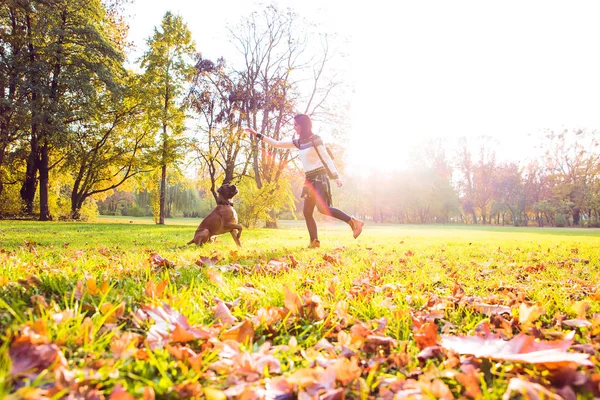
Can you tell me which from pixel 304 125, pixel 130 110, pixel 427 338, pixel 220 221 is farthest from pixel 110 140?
pixel 427 338

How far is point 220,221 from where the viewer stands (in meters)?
5.99

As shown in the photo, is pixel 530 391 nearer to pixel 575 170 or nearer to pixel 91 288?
pixel 91 288

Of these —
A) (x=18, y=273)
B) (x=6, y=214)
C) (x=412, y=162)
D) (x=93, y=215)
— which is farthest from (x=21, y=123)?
(x=412, y=162)

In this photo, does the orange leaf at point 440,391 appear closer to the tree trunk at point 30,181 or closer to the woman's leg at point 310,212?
the woman's leg at point 310,212

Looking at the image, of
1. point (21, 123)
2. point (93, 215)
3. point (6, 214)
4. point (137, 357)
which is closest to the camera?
point (137, 357)

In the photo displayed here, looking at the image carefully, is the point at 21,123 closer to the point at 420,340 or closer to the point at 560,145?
the point at 420,340

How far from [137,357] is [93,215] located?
28.1 meters

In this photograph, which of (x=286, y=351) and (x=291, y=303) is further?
(x=291, y=303)

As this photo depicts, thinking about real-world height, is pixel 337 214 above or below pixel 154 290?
above

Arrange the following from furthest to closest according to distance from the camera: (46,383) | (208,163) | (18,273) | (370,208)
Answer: (370,208), (208,163), (18,273), (46,383)

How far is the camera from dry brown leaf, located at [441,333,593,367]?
1.04 metres

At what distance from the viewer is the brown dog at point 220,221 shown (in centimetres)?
589

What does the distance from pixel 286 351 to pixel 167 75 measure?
22717 mm

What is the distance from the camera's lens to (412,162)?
52781 mm
